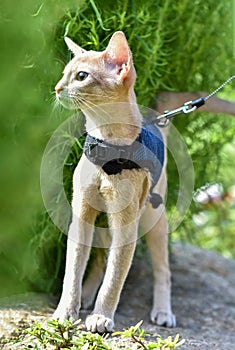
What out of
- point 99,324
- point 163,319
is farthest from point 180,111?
point 163,319

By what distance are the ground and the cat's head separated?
71 centimetres

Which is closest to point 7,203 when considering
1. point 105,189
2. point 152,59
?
point 105,189

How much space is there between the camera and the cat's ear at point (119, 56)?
1.77m

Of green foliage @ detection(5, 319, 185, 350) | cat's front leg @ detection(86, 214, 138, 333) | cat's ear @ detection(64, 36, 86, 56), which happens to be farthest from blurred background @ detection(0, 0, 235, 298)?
green foliage @ detection(5, 319, 185, 350)

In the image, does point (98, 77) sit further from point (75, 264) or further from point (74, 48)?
point (75, 264)

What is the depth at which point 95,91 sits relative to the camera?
1.78m

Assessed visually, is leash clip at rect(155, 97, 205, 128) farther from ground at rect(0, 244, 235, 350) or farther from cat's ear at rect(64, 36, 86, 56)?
ground at rect(0, 244, 235, 350)

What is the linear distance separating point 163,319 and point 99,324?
506mm

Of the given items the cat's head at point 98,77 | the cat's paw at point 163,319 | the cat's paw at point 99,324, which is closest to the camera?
the cat's head at point 98,77

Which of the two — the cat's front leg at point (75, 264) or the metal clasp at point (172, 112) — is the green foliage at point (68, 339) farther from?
the metal clasp at point (172, 112)

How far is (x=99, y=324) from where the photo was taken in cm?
186

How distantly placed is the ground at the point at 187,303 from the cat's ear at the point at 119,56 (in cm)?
81

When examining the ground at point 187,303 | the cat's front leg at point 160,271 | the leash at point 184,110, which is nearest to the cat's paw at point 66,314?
the ground at point 187,303

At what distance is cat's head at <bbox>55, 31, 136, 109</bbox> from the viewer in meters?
1.77
